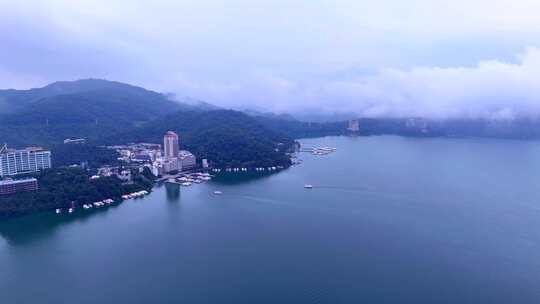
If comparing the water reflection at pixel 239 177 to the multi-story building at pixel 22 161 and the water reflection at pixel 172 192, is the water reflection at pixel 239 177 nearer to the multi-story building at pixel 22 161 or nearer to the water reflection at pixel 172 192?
the water reflection at pixel 172 192

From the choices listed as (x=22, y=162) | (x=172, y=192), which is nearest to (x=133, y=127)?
(x=22, y=162)

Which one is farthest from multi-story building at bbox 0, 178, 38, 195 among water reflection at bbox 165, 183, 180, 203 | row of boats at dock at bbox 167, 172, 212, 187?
row of boats at dock at bbox 167, 172, 212, 187

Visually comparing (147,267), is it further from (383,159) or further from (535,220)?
(383,159)

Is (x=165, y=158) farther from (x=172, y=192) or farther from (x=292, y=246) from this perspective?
(x=292, y=246)

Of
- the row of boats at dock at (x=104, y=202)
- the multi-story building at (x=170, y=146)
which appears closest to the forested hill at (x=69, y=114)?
the multi-story building at (x=170, y=146)

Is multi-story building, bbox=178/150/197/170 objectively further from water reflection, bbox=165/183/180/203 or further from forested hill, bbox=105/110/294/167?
water reflection, bbox=165/183/180/203
